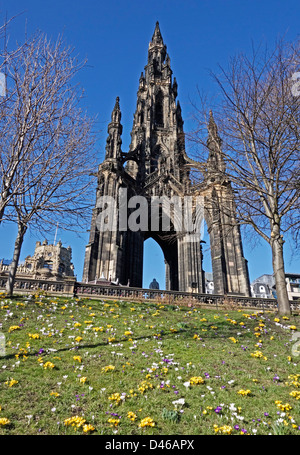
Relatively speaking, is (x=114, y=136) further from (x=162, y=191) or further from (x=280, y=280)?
(x=280, y=280)

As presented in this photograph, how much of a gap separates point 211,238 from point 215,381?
20842 millimetres

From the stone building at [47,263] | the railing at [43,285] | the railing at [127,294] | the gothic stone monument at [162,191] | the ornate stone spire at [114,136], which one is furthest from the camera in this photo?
the stone building at [47,263]

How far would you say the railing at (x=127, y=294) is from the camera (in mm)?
13898

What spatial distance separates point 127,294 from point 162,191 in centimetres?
1746

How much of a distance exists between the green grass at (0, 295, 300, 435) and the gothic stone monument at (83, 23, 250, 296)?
20.5 ft

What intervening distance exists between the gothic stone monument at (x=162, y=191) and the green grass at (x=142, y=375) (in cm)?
624

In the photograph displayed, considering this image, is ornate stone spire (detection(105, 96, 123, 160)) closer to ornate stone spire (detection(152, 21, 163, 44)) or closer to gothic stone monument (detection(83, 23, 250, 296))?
gothic stone monument (detection(83, 23, 250, 296))

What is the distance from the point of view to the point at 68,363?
606 cm

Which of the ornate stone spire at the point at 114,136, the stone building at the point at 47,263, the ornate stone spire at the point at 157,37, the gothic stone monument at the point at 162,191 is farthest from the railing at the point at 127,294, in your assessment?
the ornate stone spire at the point at 157,37

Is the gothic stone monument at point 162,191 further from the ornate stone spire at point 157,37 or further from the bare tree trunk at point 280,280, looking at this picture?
the ornate stone spire at point 157,37

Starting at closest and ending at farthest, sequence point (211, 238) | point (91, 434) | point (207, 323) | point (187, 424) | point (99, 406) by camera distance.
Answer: point (91, 434) < point (187, 424) < point (99, 406) < point (207, 323) < point (211, 238)

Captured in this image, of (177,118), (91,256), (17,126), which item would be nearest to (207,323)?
(17,126)

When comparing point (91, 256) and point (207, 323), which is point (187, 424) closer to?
point (207, 323)

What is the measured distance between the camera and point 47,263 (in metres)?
A: 50.5
